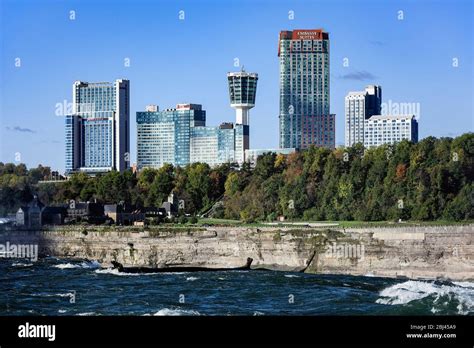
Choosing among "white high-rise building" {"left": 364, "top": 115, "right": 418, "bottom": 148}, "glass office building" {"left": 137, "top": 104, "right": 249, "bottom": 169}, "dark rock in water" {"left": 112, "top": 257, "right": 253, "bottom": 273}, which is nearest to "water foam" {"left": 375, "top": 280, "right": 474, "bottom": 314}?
"dark rock in water" {"left": 112, "top": 257, "right": 253, "bottom": 273}

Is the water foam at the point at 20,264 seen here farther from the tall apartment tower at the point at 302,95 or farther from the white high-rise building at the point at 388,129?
the tall apartment tower at the point at 302,95

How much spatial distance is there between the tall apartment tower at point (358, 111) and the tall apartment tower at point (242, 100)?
9.13 metres

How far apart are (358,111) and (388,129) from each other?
2.87 metres

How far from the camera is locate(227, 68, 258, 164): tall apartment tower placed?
216ft

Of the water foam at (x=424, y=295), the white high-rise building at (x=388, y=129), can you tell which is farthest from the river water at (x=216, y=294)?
the white high-rise building at (x=388, y=129)

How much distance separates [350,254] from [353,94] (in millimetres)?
45186

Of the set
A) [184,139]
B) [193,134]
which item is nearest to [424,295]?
[184,139]

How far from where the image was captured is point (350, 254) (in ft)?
103

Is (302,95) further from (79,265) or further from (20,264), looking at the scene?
(20,264)

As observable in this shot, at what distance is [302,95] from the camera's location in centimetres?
7650

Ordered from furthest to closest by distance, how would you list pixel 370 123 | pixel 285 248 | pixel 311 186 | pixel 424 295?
pixel 370 123
pixel 311 186
pixel 285 248
pixel 424 295
